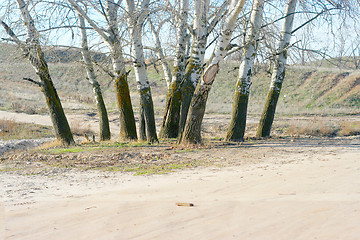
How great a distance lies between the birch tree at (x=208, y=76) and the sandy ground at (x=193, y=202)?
3.30 metres

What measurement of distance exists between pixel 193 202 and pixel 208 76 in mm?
5479

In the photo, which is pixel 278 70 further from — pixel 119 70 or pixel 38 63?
pixel 38 63

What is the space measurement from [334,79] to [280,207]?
52.3 m

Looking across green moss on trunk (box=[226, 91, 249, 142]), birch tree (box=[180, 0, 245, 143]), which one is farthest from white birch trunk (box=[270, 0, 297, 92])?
birch tree (box=[180, 0, 245, 143])

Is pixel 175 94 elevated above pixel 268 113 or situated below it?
above

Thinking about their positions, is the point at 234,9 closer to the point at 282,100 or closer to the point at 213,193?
the point at 213,193

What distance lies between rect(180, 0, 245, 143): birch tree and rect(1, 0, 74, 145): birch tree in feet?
15.2

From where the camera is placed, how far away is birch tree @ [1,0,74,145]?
10359mm

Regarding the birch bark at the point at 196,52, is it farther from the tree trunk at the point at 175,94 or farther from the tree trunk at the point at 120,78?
the tree trunk at the point at 120,78

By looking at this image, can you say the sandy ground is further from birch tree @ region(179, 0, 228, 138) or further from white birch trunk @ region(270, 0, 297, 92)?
white birch trunk @ region(270, 0, 297, 92)

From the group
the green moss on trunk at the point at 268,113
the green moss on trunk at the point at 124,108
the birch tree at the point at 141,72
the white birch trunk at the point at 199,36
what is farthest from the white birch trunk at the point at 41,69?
the green moss on trunk at the point at 268,113

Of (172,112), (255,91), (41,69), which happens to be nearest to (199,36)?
(172,112)

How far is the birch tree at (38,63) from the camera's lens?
10.4m

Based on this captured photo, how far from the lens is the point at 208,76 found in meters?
9.18
